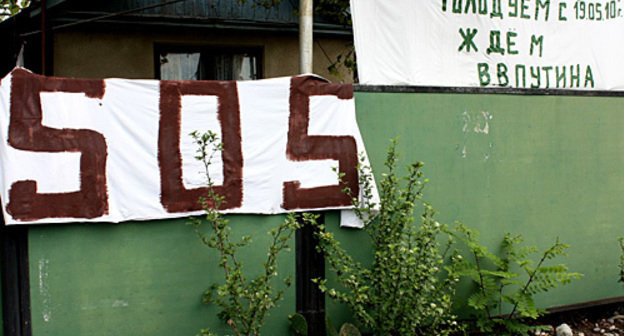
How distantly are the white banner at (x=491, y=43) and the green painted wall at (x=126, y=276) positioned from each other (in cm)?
164

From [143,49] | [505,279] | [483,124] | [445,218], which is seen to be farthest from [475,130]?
[143,49]

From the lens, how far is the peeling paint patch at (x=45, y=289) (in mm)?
3492

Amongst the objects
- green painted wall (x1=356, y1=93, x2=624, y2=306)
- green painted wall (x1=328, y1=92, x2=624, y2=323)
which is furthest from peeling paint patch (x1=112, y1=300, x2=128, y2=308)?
green painted wall (x1=356, y1=93, x2=624, y2=306)

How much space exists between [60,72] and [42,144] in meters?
5.11

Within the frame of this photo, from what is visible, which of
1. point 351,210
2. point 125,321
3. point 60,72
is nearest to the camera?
point 125,321

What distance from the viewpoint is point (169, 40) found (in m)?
8.62

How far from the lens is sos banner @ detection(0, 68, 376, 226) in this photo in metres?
3.42

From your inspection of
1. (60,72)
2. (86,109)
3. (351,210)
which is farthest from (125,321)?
(60,72)

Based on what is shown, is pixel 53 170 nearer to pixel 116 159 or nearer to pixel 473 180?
pixel 116 159

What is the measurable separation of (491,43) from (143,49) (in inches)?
213

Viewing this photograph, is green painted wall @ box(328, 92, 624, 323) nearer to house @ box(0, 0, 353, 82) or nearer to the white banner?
the white banner

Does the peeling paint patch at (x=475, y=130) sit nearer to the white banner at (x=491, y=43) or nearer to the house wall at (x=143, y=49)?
the white banner at (x=491, y=43)

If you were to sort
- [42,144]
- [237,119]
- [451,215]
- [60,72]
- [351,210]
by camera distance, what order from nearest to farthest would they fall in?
[42,144] < [237,119] < [351,210] < [451,215] < [60,72]

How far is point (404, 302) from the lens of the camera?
3.81 metres
